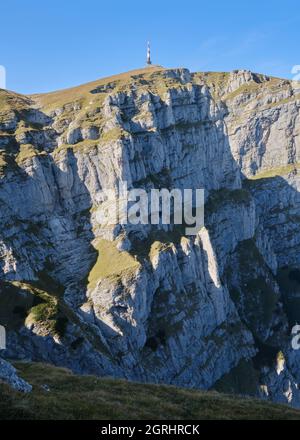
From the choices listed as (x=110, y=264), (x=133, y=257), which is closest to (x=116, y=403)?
(x=110, y=264)

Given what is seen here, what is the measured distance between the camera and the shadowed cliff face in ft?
315

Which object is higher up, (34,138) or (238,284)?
(34,138)

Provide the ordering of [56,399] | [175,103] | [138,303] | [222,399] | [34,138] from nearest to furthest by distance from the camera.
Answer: [56,399] < [222,399] < [138,303] < [34,138] < [175,103]

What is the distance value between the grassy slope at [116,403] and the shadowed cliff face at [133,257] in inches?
1946

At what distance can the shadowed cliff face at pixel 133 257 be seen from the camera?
95.9 m

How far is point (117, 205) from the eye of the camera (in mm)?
120375

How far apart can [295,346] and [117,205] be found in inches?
3148

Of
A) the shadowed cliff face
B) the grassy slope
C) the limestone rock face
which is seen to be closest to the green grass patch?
the shadowed cliff face

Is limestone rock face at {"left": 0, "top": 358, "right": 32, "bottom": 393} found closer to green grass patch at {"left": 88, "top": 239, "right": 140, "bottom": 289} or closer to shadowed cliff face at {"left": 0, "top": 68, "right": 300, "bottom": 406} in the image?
shadowed cliff face at {"left": 0, "top": 68, "right": 300, "bottom": 406}

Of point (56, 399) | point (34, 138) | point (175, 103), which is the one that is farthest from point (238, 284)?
point (56, 399)

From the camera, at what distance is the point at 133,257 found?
364 feet

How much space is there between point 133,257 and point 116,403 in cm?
8106
